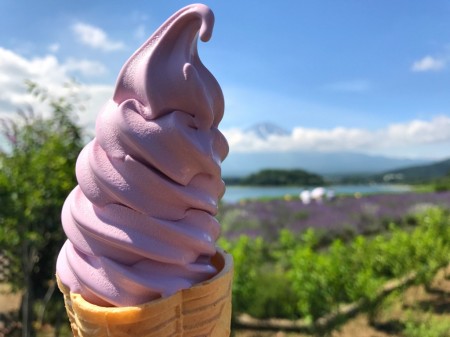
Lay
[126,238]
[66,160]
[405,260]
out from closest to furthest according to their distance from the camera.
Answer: [126,238] → [66,160] → [405,260]

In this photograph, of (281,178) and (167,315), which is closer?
(167,315)

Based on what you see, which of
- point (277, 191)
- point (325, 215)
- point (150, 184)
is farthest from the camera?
point (277, 191)

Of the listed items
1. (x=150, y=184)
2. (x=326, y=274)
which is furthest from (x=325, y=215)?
(x=150, y=184)

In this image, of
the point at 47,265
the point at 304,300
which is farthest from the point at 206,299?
the point at 47,265

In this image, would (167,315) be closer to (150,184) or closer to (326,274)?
(150,184)

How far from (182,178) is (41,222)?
2.94m

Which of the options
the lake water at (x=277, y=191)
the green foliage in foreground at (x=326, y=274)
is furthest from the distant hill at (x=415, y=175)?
the green foliage in foreground at (x=326, y=274)

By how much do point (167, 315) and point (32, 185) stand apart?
2782mm

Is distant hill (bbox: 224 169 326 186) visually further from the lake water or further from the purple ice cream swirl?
the purple ice cream swirl

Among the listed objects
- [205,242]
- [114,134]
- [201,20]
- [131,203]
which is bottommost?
[205,242]

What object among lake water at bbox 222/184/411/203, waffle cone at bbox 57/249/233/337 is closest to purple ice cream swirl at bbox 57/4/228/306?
waffle cone at bbox 57/249/233/337

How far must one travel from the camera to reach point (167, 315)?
141cm

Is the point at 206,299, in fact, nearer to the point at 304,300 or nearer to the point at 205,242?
the point at 205,242

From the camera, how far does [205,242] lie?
160 cm
